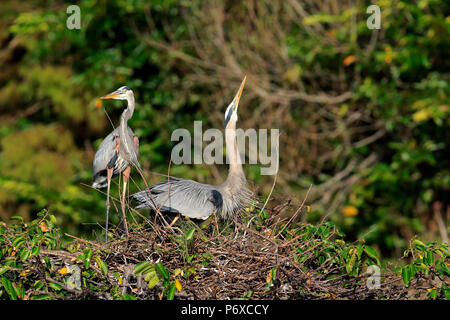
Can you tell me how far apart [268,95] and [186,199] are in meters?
4.46

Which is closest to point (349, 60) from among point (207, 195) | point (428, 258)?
point (207, 195)

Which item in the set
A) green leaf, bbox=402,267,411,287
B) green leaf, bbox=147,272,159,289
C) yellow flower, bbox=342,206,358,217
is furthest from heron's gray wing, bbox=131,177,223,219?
yellow flower, bbox=342,206,358,217

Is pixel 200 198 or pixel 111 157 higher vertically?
pixel 111 157

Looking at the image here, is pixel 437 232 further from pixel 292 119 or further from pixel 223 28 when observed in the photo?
pixel 223 28

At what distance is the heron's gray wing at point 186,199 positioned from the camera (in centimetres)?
522

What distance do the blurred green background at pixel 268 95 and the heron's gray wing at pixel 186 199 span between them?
3265 millimetres

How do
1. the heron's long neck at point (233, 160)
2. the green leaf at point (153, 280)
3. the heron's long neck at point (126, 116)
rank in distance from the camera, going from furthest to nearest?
the heron's long neck at point (233, 160) → the heron's long neck at point (126, 116) → the green leaf at point (153, 280)

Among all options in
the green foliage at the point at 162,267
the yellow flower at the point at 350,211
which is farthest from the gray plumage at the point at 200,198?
the yellow flower at the point at 350,211

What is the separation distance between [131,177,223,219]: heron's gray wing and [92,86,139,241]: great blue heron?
32 centimetres

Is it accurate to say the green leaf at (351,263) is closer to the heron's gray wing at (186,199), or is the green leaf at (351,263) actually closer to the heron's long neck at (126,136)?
the heron's gray wing at (186,199)

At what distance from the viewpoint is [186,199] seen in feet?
17.5

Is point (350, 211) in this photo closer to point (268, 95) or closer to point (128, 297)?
point (268, 95)

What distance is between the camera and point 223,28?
10195mm

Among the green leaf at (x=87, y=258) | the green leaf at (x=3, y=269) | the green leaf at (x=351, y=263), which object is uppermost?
the green leaf at (x=87, y=258)
